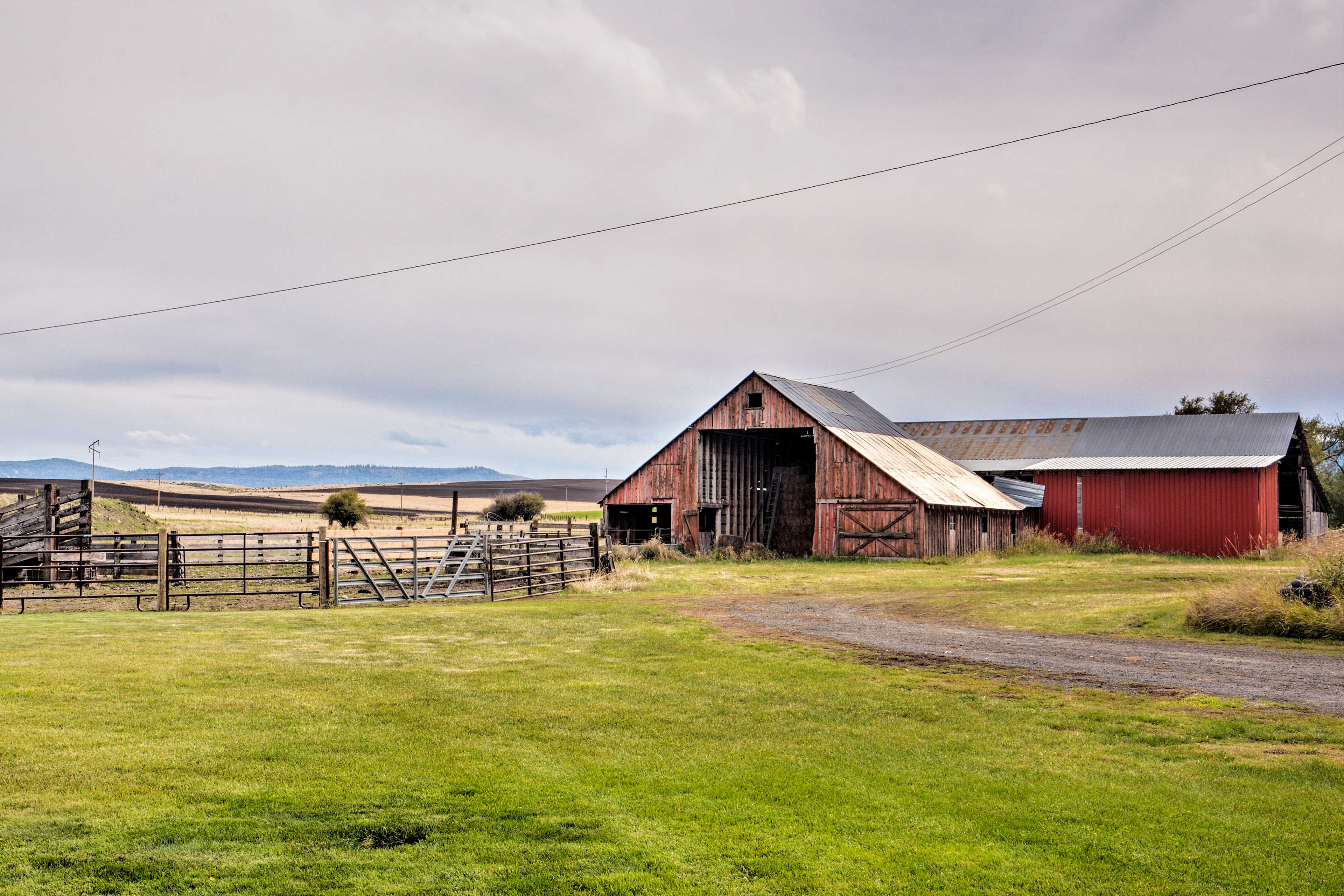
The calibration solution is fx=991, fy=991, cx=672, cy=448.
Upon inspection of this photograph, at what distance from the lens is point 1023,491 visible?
172 ft

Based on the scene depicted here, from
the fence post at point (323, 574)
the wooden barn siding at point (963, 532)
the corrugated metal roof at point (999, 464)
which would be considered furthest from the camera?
the corrugated metal roof at point (999, 464)

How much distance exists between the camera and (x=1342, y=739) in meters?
9.26

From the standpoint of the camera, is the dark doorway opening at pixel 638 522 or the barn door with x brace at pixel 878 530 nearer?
the barn door with x brace at pixel 878 530

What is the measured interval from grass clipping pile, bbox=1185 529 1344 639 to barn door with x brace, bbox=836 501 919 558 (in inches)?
841

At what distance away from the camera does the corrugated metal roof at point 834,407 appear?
44.9 m

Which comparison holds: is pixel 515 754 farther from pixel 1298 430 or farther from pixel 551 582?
pixel 1298 430

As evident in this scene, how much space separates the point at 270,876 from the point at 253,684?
6487mm

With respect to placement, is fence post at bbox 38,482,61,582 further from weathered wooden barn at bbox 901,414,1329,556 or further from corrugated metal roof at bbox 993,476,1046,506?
weathered wooden barn at bbox 901,414,1329,556

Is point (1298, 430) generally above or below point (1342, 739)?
above

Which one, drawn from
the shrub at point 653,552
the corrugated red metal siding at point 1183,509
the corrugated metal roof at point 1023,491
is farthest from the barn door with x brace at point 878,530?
the corrugated red metal siding at point 1183,509

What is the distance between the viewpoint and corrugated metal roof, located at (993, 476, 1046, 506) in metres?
51.3

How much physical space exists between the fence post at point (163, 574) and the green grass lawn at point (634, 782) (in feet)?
25.2

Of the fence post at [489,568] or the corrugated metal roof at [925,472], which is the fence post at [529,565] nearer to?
the fence post at [489,568]

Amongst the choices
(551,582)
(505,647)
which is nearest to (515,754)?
(505,647)
